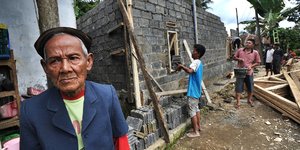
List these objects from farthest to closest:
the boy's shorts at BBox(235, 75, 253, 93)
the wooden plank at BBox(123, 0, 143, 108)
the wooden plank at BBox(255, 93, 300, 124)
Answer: the boy's shorts at BBox(235, 75, 253, 93), the wooden plank at BBox(255, 93, 300, 124), the wooden plank at BBox(123, 0, 143, 108)

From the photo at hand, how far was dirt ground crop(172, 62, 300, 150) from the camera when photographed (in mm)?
4188

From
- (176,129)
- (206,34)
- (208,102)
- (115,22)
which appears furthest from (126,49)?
(206,34)

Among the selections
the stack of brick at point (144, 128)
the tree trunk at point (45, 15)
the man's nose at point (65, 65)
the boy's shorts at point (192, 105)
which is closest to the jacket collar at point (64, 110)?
the man's nose at point (65, 65)

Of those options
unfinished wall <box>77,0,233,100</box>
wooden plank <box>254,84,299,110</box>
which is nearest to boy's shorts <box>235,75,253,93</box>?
wooden plank <box>254,84,299,110</box>

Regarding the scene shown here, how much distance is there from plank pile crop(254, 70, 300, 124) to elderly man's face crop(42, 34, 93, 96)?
17.1 ft

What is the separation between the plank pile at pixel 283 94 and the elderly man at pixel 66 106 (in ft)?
16.7

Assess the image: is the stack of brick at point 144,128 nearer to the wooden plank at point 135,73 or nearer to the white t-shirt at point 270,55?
the wooden plank at point 135,73

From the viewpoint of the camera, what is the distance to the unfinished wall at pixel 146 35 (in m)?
5.15

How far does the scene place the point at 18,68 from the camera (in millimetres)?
3664

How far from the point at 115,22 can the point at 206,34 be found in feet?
17.1

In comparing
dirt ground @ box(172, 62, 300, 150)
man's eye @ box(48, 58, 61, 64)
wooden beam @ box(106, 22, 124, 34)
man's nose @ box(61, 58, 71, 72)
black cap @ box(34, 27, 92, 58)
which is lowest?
dirt ground @ box(172, 62, 300, 150)

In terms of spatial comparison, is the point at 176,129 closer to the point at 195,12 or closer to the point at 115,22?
the point at 115,22

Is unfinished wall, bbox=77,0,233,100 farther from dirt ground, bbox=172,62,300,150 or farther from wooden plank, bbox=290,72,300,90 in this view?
wooden plank, bbox=290,72,300,90

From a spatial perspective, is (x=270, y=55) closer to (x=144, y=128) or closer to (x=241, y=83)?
(x=241, y=83)
